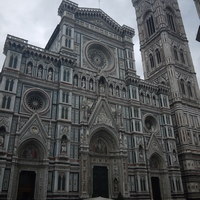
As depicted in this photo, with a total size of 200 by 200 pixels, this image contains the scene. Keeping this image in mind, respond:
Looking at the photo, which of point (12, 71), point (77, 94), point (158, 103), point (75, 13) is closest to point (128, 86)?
point (158, 103)

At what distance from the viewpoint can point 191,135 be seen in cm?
3416

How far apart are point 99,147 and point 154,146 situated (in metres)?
7.84

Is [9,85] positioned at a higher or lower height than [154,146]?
higher

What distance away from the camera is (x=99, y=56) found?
31766mm

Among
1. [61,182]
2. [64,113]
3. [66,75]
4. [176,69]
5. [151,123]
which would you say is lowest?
[61,182]

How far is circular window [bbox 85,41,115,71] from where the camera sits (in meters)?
30.1

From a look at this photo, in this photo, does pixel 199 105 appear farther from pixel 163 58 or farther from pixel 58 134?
pixel 58 134

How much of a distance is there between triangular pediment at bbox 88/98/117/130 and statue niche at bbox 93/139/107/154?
222 cm

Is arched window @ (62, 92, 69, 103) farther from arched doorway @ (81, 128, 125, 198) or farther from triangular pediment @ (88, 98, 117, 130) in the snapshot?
arched doorway @ (81, 128, 125, 198)

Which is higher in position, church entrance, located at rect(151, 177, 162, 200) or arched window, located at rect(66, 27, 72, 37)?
arched window, located at rect(66, 27, 72, 37)

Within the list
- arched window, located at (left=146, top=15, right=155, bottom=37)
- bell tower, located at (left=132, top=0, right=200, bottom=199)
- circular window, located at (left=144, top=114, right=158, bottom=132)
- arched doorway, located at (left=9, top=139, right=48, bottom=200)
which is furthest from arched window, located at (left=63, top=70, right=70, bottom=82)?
arched window, located at (left=146, top=15, right=155, bottom=37)

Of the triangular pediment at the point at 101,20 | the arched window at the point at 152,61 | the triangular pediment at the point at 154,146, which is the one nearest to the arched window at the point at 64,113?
the triangular pediment at the point at 154,146

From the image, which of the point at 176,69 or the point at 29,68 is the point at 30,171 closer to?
the point at 29,68

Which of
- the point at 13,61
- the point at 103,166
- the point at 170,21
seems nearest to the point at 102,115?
the point at 103,166
